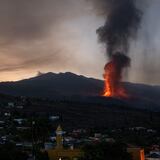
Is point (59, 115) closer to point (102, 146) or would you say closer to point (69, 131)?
point (69, 131)

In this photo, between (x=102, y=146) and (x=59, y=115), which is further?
(x=59, y=115)

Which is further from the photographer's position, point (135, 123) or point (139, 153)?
point (135, 123)

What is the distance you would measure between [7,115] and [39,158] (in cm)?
10562

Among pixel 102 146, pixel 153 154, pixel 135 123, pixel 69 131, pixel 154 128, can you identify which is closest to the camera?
pixel 102 146

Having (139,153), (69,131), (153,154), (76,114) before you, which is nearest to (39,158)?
(139,153)

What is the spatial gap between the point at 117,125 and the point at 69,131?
2321cm

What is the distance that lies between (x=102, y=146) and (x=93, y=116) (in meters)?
130

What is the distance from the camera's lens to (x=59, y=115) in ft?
612

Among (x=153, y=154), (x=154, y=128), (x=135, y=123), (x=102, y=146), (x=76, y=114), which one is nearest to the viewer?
(x=102, y=146)

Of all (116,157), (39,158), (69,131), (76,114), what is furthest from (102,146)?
(76,114)

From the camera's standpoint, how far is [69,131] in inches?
6043

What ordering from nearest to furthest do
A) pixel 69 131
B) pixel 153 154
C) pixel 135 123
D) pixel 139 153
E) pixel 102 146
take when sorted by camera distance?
pixel 102 146
pixel 139 153
pixel 153 154
pixel 69 131
pixel 135 123

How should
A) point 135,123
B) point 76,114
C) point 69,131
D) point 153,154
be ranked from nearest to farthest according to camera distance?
point 153,154 < point 69,131 < point 135,123 < point 76,114

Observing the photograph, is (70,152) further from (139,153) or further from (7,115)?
(7,115)
